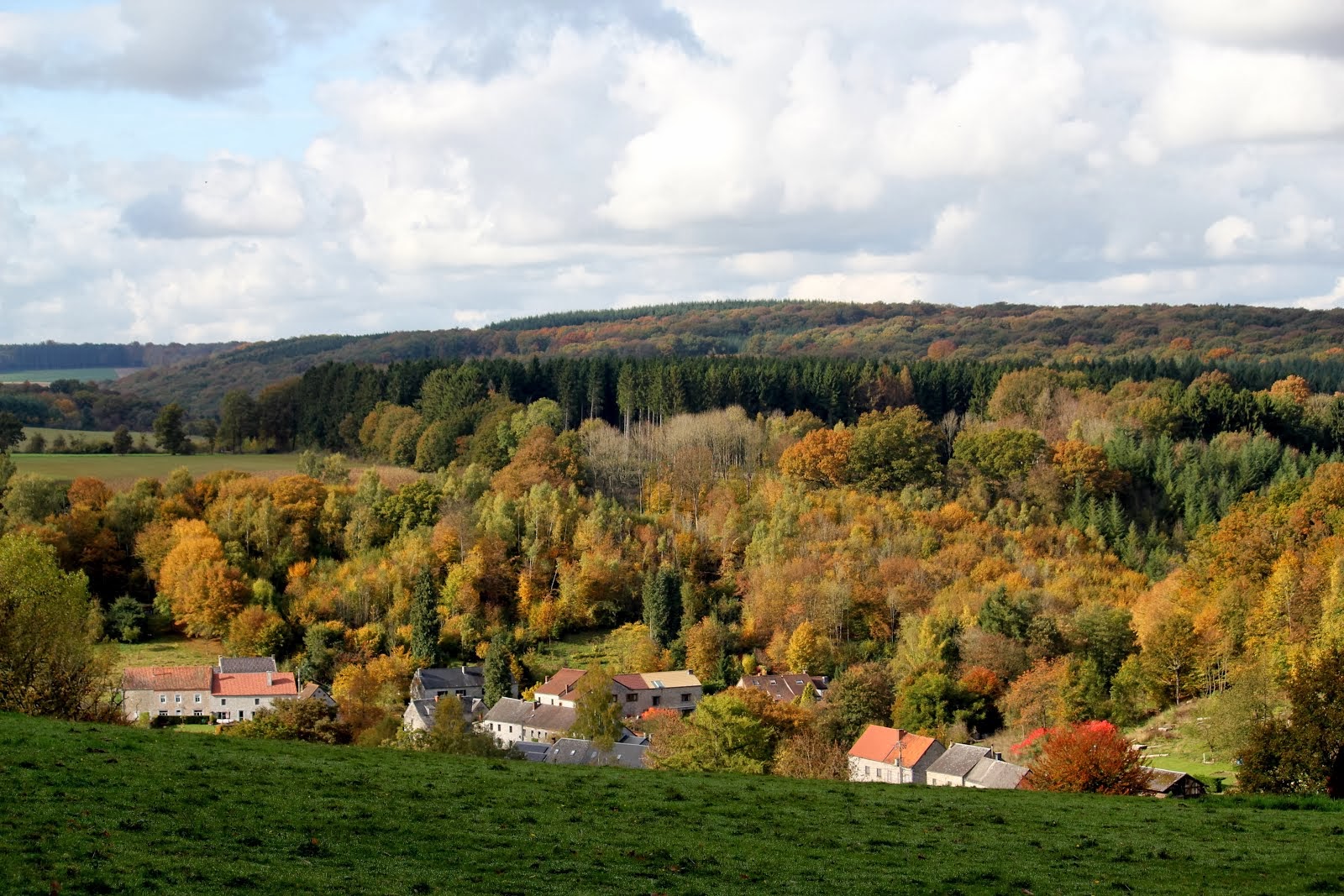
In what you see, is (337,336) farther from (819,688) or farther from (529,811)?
(529,811)

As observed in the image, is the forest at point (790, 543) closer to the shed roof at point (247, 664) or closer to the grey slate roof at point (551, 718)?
the shed roof at point (247, 664)

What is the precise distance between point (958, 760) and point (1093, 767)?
15522mm

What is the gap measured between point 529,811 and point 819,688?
44470mm

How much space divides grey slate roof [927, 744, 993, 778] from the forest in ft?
16.6

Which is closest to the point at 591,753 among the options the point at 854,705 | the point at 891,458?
the point at 854,705

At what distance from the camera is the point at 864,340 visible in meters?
174

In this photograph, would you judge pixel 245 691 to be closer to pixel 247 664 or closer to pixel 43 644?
pixel 247 664

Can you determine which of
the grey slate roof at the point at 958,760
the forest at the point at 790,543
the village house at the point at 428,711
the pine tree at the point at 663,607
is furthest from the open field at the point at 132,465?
the grey slate roof at the point at 958,760

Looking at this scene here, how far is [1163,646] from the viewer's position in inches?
2130

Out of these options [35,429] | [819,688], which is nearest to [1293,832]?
[819,688]

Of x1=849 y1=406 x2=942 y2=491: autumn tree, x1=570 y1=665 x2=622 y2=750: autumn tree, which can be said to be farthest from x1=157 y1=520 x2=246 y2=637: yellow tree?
x1=849 y1=406 x2=942 y2=491: autumn tree

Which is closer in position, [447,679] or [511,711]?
[511,711]

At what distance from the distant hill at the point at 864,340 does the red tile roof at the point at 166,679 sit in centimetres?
8899

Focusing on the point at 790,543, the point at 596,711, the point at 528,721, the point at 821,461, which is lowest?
the point at 528,721
